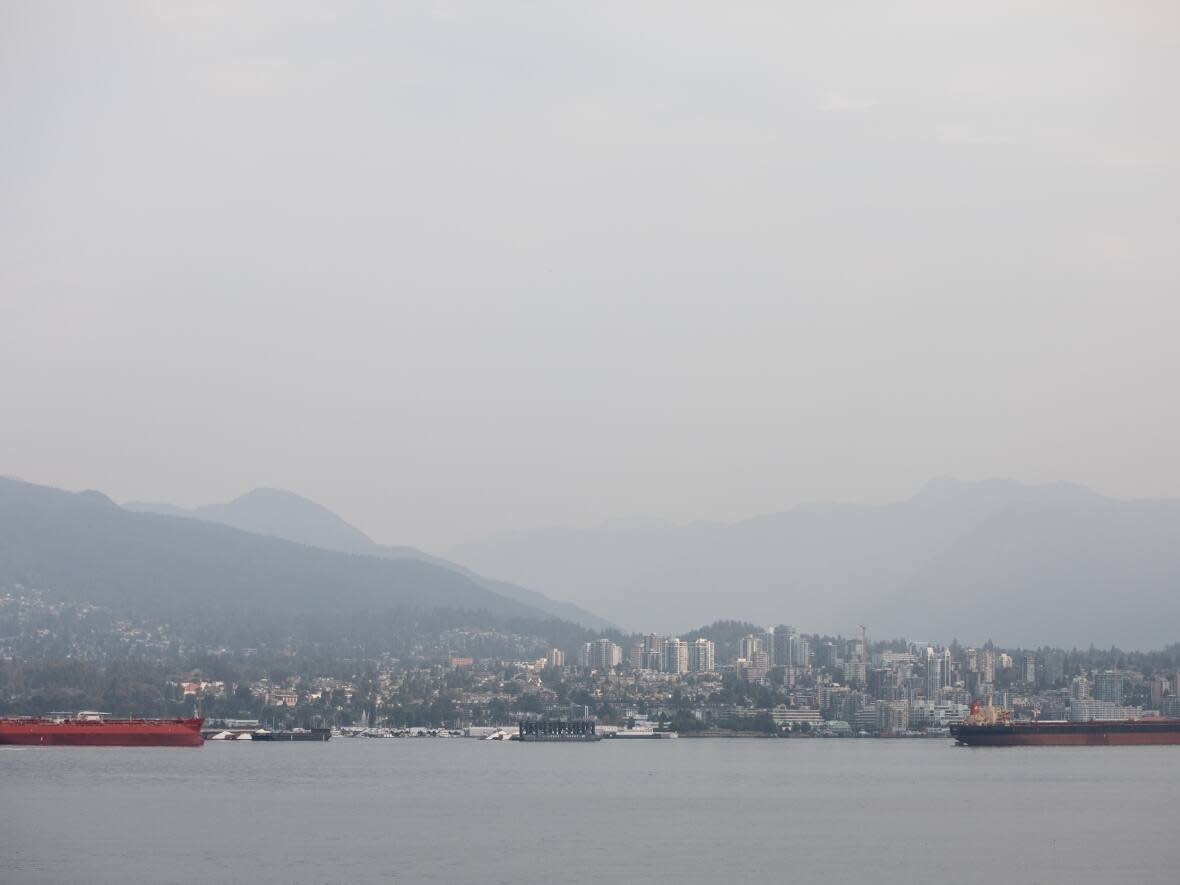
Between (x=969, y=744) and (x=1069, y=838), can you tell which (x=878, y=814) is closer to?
(x=1069, y=838)

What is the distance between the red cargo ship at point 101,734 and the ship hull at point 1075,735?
6025 centimetres

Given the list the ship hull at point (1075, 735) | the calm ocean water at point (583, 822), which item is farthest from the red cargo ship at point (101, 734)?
the ship hull at point (1075, 735)

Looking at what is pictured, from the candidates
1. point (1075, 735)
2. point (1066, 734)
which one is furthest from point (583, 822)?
point (1075, 735)

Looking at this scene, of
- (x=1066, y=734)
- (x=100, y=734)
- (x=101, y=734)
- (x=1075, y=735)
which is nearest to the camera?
(x=100, y=734)

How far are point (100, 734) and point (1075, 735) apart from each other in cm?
7647

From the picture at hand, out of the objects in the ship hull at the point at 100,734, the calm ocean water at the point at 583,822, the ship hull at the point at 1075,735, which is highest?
the ship hull at the point at 1075,735

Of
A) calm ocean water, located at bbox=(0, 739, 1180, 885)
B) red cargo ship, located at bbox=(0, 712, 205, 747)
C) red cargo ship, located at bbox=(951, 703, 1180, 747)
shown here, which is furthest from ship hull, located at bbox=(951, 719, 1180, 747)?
red cargo ship, located at bbox=(0, 712, 205, 747)

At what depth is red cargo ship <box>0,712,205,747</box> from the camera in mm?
134500

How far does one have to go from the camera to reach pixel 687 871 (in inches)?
2045

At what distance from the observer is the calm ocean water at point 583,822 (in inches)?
2046

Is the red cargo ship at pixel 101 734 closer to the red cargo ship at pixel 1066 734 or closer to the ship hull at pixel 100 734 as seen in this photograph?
the ship hull at pixel 100 734

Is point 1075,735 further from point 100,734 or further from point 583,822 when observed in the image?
point 583,822

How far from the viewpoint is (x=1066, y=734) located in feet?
509

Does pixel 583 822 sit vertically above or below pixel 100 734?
below
